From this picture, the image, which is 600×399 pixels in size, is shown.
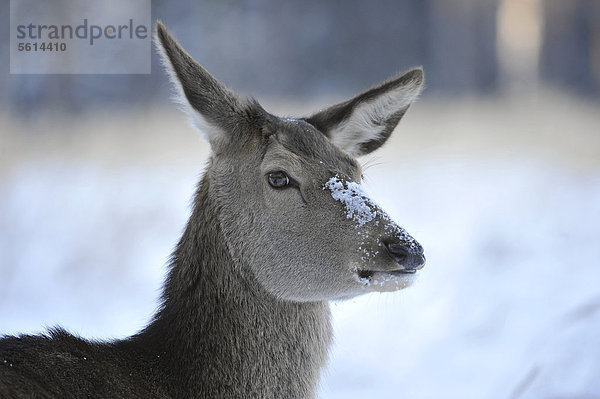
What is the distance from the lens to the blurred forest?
8758 mm

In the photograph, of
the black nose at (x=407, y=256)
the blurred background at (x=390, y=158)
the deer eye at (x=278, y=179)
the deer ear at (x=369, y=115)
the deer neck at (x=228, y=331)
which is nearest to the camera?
the black nose at (x=407, y=256)

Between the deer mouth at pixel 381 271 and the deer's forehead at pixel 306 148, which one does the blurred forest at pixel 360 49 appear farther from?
the deer mouth at pixel 381 271

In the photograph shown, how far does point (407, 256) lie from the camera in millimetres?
2922

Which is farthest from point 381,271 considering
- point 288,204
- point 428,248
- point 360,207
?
point 428,248

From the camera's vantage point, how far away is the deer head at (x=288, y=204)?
9.91ft

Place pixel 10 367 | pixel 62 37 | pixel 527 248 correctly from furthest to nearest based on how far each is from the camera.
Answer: pixel 62 37, pixel 527 248, pixel 10 367

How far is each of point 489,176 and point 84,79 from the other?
449 cm

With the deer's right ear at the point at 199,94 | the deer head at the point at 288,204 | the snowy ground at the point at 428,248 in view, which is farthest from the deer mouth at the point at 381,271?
the snowy ground at the point at 428,248

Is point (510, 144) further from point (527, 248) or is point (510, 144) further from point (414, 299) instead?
point (414, 299)

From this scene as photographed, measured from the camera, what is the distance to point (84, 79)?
868 cm

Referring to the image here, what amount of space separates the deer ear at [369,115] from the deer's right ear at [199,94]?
46cm

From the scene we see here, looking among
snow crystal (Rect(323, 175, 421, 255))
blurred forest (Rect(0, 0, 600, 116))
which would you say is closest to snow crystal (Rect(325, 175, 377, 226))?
snow crystal (Rect(323, 175, 421, 255))

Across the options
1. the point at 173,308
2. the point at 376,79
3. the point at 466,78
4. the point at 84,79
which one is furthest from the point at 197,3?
the point at 173,308

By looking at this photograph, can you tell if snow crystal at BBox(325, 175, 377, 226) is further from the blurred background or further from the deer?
the blurred background
